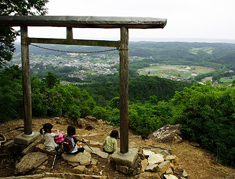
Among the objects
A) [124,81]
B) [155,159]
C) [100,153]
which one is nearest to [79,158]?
[100,153]

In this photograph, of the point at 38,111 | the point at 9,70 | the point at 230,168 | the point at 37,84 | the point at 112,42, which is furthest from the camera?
the point at 9,70

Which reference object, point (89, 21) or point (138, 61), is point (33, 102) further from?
point (138, 61)

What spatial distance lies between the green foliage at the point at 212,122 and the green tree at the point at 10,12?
8.31m

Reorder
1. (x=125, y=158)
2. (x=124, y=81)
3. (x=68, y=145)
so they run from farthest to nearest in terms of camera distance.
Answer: (x=68, y=145), (x=125, y=158), (x=124, y=81)

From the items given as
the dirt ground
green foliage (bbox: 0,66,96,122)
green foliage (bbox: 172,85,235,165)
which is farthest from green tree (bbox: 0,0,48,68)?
green foliage (bbox: 172,85,235,165)

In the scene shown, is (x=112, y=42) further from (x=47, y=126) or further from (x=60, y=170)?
(x=60, y=170)

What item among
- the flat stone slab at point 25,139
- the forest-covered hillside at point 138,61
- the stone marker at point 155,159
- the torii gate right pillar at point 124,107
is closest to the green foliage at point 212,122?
the stone marker at point 155,159

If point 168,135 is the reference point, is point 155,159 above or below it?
above

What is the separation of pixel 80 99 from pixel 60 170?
12238 mm

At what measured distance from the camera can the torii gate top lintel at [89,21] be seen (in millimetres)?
3779

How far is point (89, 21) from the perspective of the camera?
4031 mm

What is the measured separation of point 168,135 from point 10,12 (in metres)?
8.32

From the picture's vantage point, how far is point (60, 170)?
424cm

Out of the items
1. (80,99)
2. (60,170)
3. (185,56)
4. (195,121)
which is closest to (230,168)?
(195,121)
